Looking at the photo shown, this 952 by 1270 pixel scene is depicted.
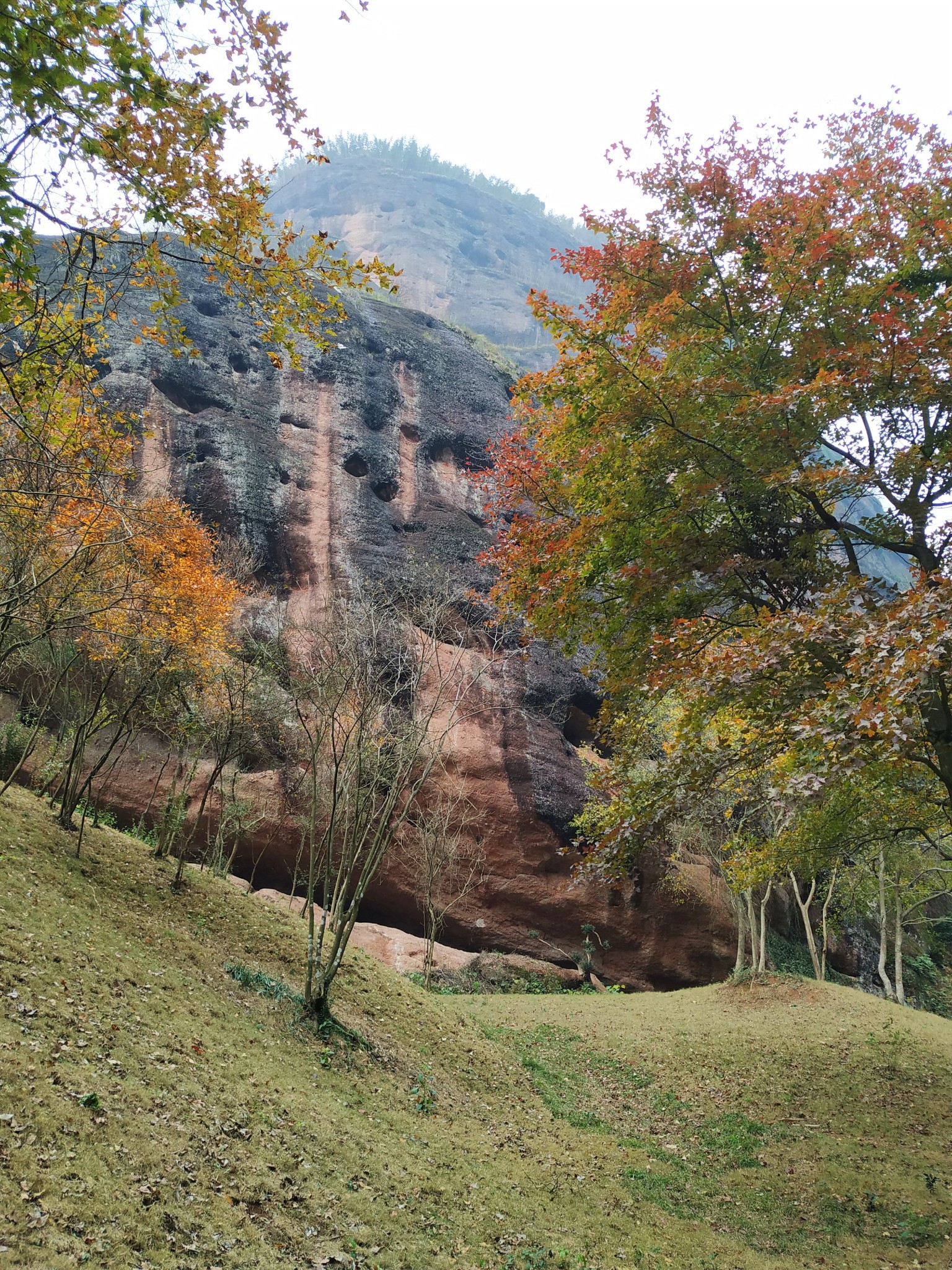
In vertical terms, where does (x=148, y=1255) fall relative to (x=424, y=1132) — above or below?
above

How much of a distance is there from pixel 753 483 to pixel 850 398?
4.93 ft

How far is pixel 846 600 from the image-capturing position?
6988mm

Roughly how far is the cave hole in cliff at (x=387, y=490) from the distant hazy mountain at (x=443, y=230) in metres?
48.2

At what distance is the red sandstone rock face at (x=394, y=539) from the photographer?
2406 centimetres

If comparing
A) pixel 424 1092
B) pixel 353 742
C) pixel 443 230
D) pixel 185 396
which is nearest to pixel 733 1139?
pixel 424 1092

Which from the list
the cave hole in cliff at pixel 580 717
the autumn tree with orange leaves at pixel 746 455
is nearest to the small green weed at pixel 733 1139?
the autumn tree with orange leaves at pixel 746 455

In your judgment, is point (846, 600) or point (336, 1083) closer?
point (846, 600)

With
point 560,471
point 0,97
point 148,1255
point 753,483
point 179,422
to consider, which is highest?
point 179,422

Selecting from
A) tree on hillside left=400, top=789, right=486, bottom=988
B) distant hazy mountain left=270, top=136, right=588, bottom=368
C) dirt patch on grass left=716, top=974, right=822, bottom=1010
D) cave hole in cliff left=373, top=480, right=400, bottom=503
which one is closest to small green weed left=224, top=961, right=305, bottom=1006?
tree on hillside left=400, top=789, right=486, bottom=988

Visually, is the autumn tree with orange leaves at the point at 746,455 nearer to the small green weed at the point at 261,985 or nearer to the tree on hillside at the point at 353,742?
the tree on hillside at the point at 353,742

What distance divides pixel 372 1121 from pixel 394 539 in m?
24.0

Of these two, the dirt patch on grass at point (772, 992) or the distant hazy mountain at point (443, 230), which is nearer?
the dirt patch on grass at point (772, 992)

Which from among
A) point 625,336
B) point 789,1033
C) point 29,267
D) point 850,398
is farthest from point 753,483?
point 789,1033

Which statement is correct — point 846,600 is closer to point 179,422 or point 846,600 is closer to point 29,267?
point 29,267
